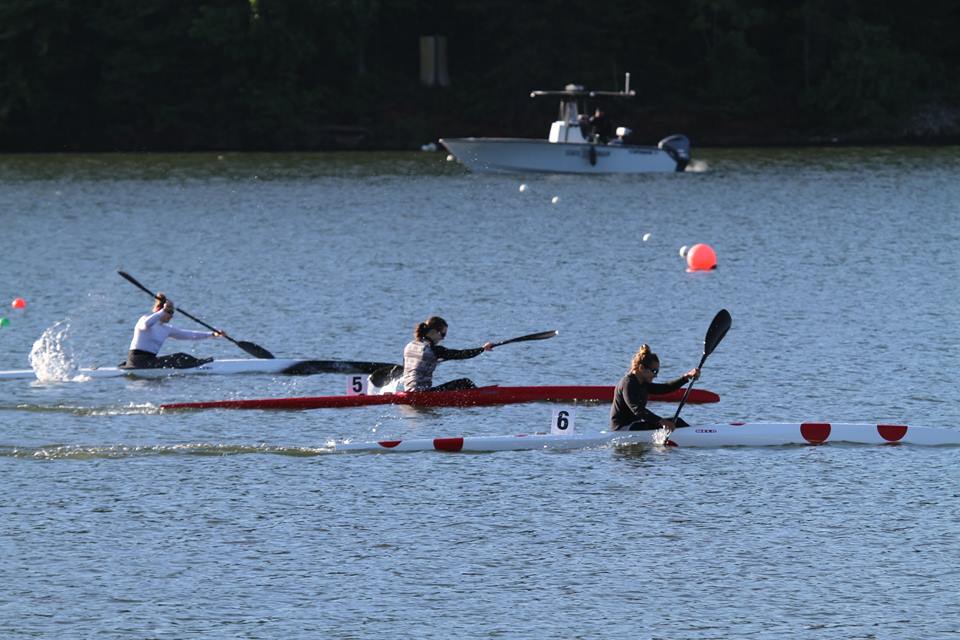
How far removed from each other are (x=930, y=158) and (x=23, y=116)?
37768mm

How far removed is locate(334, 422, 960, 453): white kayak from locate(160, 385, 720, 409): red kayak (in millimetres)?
2844

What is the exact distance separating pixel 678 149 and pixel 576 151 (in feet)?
12.3

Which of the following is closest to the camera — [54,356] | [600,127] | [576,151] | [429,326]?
[429,326]

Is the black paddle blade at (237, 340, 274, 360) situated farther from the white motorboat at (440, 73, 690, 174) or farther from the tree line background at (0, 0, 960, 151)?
the tree line background at (0, 0, 960, 151)

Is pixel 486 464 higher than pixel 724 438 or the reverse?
the reverse

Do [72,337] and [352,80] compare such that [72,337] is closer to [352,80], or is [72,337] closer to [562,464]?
[562,464]

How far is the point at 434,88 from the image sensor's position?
8594 centimetres

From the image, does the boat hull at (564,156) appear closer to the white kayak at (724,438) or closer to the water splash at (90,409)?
the water splash at (90,409)

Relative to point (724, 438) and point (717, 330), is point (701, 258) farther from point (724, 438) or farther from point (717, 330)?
point (724, 438)

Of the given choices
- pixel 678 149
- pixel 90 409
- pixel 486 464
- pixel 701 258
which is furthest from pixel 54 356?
pixel 678 149

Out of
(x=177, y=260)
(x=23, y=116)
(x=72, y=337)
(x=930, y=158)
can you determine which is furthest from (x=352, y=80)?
(x=72, y=337)

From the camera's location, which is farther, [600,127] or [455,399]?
[600,127]

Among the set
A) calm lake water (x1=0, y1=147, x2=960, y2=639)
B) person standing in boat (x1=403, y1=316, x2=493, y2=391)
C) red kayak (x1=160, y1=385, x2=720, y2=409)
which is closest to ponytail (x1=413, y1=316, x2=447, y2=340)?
person standing in boat (x1=403, y1=316, x2=493, y2=391)

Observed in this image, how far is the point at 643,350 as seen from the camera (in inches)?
849
